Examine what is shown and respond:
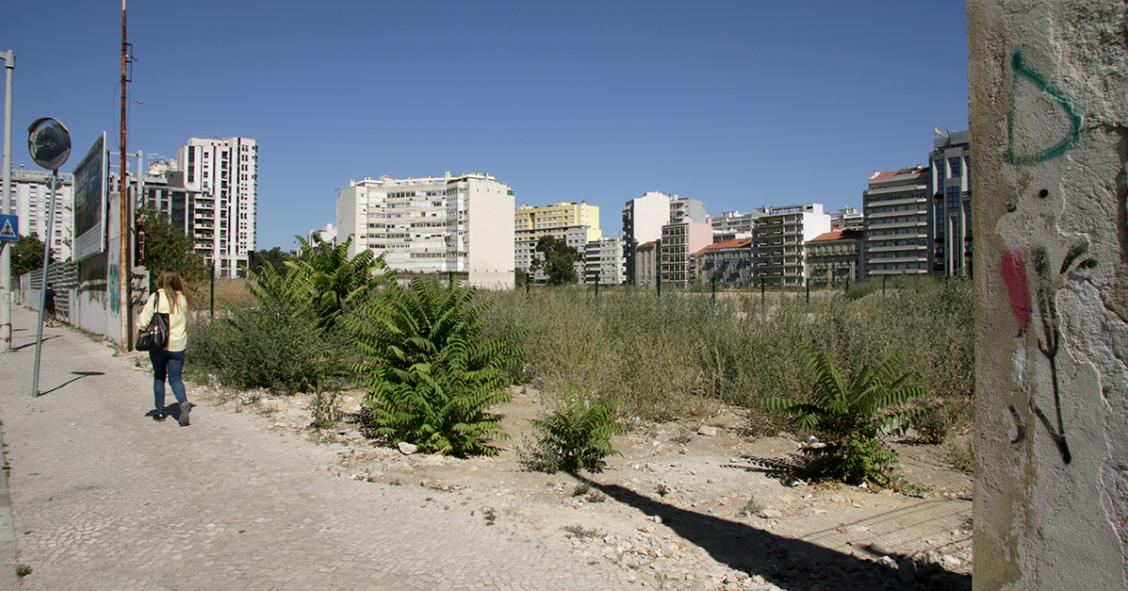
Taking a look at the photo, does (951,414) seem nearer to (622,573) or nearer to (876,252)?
(622,573)

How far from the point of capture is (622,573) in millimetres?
3959

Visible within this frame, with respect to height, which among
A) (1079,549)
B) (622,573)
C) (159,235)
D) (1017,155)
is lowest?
(622,573)

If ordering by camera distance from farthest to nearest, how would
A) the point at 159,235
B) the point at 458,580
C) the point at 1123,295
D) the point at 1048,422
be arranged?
the point at 159,235, the point at 458,580, the point at 1048,422, the point at 1123,295

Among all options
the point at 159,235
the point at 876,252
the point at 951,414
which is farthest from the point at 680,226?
the point at 951,414

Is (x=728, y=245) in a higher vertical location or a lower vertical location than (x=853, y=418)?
→ higher

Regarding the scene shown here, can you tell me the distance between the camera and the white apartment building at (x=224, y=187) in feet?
492

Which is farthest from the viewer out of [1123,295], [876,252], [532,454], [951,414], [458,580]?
[876,252]

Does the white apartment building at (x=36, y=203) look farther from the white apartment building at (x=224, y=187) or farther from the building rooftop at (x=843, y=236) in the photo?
the building rooftop at (x=843, y=236)

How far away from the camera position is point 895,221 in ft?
417

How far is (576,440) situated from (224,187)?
17464cm

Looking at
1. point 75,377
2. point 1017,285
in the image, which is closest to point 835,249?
point 75,377

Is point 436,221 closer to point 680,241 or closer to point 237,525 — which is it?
point 680,241

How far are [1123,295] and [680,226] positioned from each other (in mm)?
184351

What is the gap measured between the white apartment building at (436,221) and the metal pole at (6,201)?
434 ft
